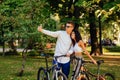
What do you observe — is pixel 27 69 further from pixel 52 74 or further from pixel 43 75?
pixel 52 74

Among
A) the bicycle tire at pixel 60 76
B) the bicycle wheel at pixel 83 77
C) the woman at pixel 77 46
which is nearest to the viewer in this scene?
the bicycle tire at pixel 60 76

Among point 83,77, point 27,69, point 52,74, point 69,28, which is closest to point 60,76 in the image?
point 52,74

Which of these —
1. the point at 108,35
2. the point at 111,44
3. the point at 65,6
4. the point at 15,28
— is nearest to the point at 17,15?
the point at 15,28

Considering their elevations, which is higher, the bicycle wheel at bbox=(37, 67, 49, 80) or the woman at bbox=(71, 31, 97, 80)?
the woman at bbox=(71, 31, 97, 80)

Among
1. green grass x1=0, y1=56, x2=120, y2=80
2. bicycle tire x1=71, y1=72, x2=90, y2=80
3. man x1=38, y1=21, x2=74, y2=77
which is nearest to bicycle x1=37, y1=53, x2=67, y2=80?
man x1=38, y1=21, x2=74, y2=77

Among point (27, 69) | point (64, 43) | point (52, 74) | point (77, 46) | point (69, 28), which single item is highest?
point (69, 28)

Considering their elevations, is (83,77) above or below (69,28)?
below

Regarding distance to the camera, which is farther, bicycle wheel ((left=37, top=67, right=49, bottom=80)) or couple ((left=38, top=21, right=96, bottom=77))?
bicycle wheel ((left=37, top=67, right=49, bottom=80))

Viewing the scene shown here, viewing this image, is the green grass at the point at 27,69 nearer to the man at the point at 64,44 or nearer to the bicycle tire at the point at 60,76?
the man at the point at 64,44

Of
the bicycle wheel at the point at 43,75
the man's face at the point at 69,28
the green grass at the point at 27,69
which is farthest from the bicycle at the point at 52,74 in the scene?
the green grass at the point at 27,69

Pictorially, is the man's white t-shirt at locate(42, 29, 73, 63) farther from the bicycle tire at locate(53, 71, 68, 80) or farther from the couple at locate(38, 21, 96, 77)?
the bicycle tire at locate(53, 71, 68, 80)

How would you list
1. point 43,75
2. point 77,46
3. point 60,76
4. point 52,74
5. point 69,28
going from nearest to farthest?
point 60,76
point 52,74
point 69,28
point 43,75
point 77,46

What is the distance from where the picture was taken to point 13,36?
18.1 m

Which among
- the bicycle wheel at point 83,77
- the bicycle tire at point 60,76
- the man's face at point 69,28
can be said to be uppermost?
the man's face at point 69,28
